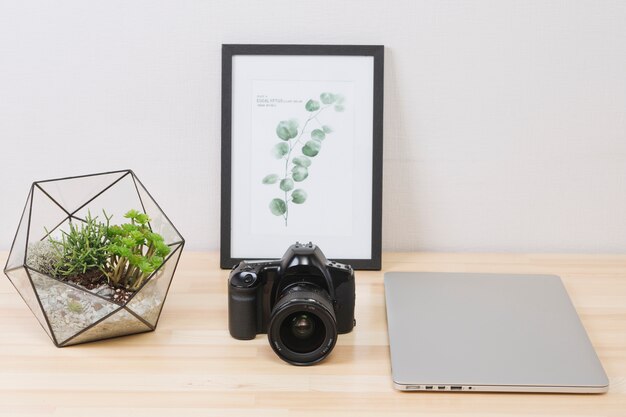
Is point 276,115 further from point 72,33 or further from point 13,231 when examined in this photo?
point 13,231

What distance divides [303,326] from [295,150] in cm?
38

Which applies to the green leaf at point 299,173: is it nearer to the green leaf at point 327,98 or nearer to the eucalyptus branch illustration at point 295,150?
the eucalyptus branch illustration at point 295,150

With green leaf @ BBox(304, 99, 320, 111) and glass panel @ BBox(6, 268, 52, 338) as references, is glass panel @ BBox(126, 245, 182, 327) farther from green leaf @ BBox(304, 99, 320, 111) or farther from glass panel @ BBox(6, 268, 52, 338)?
green leaf @ BBox(304, 99, 320, 111)

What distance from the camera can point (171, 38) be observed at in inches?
47.4

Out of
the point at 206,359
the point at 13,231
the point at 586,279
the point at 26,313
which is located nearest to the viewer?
the point at 206,359

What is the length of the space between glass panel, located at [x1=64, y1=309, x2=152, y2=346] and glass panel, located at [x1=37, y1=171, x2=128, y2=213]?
20 cm

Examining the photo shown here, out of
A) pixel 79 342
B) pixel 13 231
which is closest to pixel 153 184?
pixel 13 231

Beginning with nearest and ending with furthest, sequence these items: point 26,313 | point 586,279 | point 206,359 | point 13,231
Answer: point 206,359 → point 26,313 → point 586,279 → point 13,231

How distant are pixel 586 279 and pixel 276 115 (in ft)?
1.85

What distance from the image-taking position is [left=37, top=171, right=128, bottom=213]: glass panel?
104cm

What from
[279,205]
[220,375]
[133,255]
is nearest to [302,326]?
[220,375]

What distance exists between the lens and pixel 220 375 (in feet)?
2.83

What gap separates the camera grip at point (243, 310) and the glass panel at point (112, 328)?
0.39 ft

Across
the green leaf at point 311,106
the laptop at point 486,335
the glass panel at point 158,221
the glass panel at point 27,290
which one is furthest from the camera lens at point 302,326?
the green leaf at point 311,106
